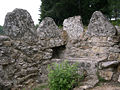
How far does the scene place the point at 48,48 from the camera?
4121 millimetres

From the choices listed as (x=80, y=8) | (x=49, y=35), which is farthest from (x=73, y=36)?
(x=80, y=8)

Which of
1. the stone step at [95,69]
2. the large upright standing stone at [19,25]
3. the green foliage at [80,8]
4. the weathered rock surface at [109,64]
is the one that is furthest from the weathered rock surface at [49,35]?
the green foliage at [80,8]

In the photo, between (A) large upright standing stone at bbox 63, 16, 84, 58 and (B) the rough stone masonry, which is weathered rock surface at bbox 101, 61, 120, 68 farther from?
(A) large upright standing stone at bbox 63, 16, 84, 58

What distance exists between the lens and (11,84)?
3.31 meters

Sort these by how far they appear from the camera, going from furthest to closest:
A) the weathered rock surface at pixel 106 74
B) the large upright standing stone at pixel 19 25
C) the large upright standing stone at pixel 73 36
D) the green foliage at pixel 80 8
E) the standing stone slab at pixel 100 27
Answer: the green foliage at pixel 80 8 < the large upright standing stone at pixel 73 36 < the standing stone slab at pixel 100 27 < the large upright standing stone at pixel 19 25 < the weathered rock surface at pixel 106 74

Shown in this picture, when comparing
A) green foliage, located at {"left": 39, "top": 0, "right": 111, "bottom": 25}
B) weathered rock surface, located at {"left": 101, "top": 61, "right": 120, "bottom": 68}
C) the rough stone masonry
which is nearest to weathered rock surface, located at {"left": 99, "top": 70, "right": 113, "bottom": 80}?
the rough stone masonry

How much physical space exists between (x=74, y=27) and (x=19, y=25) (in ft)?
5.36

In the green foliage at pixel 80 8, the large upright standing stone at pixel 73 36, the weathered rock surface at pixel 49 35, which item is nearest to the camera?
the weathered rock surface at pixel 49 35

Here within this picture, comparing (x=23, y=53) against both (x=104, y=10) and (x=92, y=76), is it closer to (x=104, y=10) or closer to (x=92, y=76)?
(x=92, y=76)

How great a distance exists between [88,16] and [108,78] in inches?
262

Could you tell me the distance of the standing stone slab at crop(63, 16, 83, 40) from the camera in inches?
171

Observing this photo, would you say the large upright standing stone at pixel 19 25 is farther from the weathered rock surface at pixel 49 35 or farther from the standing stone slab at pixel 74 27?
the standing stone slab at pixel 74 27

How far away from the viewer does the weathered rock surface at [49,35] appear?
409cm

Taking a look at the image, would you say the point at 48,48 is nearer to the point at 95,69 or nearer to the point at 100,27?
the point at 95,69
